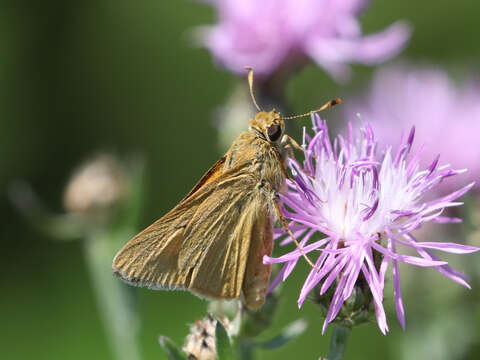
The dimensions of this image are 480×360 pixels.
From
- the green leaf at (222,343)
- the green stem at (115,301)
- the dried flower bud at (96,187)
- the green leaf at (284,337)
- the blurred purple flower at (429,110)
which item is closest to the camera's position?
the green leaf at (222,343)

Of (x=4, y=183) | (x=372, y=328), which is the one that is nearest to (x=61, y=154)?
(x=4, y=183)

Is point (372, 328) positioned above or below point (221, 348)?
below

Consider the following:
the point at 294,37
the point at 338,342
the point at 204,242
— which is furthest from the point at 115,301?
the point at 294,37

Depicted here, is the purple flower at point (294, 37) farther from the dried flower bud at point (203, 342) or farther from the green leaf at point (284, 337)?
the dried flower bud at point (203, 342)

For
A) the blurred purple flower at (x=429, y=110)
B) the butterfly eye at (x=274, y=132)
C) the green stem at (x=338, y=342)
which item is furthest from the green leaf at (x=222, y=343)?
the blurred purple flower at (x=429, y=110)

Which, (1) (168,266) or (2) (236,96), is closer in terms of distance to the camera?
(1) (168,266)

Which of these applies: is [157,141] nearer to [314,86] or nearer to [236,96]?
[314,86]

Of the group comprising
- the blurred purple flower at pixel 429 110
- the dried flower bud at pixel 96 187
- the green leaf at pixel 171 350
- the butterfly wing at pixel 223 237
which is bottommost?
the blurred purple flower at pixel 429 110
